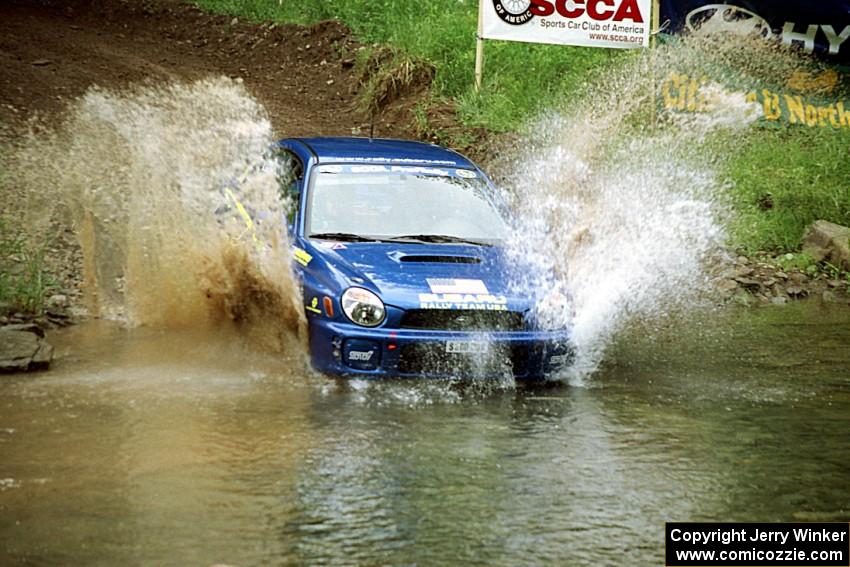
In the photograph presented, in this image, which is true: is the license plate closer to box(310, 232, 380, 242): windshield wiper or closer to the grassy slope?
box(310, 232, 380, 242): windshield wiper

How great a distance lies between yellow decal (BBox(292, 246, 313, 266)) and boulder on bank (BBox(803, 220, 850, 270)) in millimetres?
6700

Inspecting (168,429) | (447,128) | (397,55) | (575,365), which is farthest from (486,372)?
(397,55)

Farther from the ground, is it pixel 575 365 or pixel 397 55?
pixel 397 55

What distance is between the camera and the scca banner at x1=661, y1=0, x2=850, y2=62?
15.5 m

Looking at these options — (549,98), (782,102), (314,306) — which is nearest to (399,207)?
(314,306)

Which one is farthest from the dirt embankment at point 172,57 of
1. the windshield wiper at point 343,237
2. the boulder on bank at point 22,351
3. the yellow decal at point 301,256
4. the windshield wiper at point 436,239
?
the yellow decal at point 301,256

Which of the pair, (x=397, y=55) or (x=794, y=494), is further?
(x=397, y=55)

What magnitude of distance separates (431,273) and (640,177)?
6.94m

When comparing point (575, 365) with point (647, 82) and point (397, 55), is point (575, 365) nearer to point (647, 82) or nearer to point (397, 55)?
point (647, 82)

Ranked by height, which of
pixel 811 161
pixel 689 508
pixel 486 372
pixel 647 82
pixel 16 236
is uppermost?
pixel 647 82

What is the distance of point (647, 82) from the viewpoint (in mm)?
15438

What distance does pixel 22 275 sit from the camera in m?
9.72

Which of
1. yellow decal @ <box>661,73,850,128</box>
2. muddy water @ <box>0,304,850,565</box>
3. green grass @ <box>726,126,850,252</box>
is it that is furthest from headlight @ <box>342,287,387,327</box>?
yellow decal @ <box>661,73,850,128</box>

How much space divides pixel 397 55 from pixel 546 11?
3.25 m
